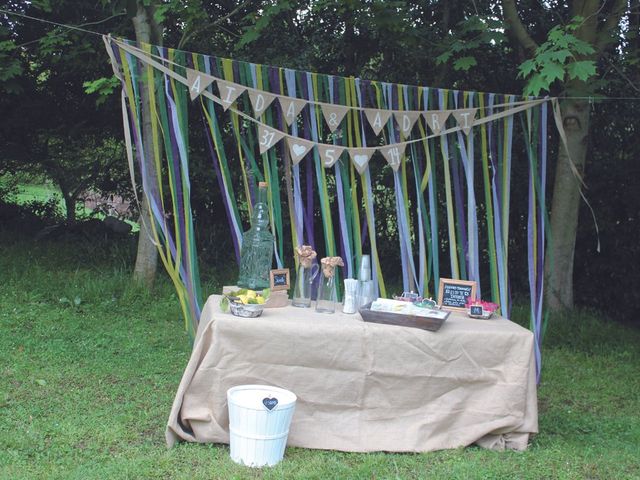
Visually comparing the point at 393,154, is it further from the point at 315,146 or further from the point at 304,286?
the point at 304,286

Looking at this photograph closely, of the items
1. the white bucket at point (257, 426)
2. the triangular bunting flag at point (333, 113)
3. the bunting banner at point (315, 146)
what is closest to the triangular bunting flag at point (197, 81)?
the bunting banner at point (315, 146)

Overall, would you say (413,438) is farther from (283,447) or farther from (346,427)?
(283,447)

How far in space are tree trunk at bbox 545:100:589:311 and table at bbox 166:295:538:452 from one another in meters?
2.58

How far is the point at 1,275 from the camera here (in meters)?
5.90

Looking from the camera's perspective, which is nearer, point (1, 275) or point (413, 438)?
point (413, 438)

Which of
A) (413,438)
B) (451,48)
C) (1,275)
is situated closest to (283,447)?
(413,438)

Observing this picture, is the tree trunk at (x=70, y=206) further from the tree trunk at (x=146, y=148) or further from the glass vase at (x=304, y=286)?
the glass vase at (x=304, y=286)

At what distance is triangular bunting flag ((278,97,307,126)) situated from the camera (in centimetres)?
360

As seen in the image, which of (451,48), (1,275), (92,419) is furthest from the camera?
(1,275)

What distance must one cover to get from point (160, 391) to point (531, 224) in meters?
2.32

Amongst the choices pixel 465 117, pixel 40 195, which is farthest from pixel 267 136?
pixel 40 195

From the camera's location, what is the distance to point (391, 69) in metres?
6.53

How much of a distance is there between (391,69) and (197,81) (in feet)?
11.5

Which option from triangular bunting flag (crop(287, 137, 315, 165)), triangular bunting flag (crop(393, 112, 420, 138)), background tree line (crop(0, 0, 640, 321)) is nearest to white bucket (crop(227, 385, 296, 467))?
triangular bunting flag (crop(287, 137, 315, 165))
